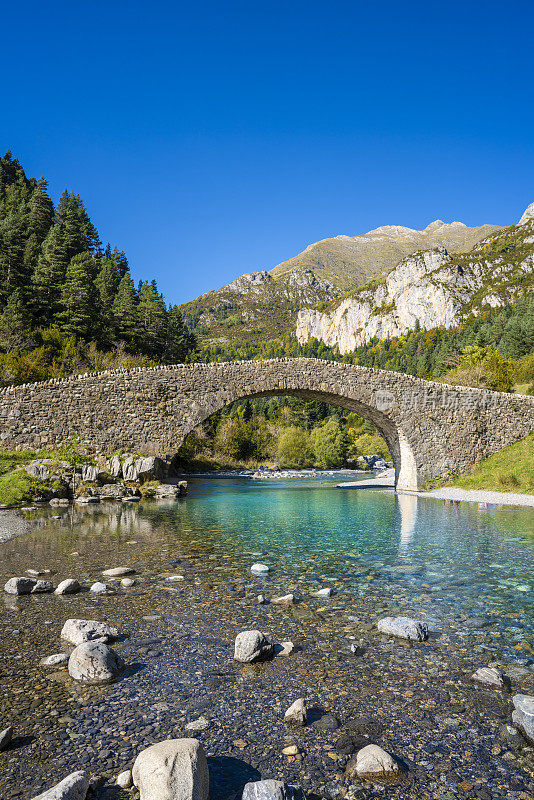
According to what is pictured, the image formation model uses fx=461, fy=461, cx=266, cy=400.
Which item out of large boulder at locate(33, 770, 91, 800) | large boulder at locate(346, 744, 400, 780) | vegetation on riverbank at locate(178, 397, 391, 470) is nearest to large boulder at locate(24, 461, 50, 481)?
large boulder at locate(33, 770, 91, 800)

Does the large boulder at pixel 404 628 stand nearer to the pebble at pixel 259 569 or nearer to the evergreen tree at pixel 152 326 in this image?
the pebble at pixel 259 569

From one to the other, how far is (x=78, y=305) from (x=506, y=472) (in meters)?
32.6

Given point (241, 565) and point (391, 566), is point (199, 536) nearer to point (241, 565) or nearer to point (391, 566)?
point (241, 565)

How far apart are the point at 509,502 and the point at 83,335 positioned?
109 ft

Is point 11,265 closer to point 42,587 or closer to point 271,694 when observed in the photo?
point 42,587

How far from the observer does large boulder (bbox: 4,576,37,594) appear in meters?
5.81

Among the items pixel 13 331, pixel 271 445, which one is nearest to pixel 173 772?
pixel 13 331

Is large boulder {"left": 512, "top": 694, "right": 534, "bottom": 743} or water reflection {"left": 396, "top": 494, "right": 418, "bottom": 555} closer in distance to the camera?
large boulder {"left": 512, "top": 694, "right": 534, "bottom": 743}

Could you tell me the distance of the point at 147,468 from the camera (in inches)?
790

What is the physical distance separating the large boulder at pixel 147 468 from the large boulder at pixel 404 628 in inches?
648

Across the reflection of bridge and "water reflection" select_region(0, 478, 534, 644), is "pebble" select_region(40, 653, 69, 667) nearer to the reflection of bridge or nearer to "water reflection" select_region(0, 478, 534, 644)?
"water reflection" select_region(0, 478, 534, 644)

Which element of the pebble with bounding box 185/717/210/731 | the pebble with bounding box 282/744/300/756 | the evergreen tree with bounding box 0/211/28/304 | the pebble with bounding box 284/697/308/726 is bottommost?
the pebble with bounding box 185/717/210/731

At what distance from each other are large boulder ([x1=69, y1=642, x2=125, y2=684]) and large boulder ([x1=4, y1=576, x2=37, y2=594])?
249 centimetres

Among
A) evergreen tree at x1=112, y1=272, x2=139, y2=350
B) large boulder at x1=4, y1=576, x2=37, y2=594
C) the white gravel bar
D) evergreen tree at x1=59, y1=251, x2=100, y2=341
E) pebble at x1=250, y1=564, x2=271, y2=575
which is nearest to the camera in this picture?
large boulder at x1=4, y1=576, x2=37, y2=594
